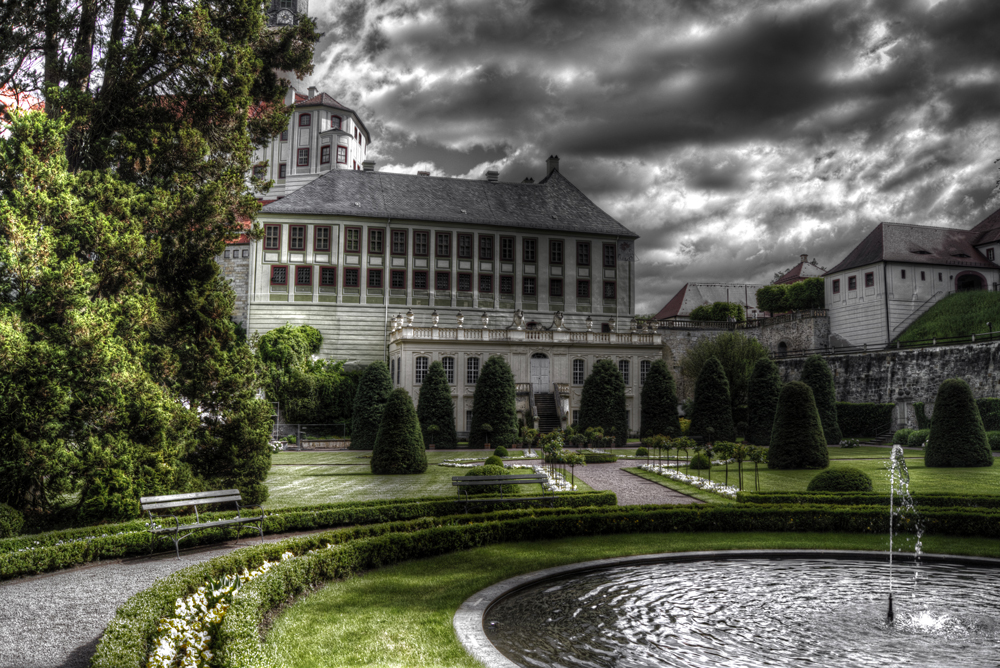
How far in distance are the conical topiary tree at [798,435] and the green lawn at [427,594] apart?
38.2 ft

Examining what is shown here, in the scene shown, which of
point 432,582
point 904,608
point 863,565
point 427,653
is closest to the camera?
point 427,653

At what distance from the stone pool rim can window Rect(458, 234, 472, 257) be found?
133 feet

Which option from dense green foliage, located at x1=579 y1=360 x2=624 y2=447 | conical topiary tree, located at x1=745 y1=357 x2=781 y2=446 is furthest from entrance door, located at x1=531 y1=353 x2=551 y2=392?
conical topiary tree, located at x1=745 y1=357 x2=781 y2=446

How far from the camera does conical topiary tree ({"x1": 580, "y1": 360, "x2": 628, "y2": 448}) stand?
3622 centimetres

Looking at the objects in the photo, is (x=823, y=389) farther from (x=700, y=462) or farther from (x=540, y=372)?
(x=700, y=462)

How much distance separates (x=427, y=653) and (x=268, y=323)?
43095 mm

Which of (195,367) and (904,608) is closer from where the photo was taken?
(904,608)

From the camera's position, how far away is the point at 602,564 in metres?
10.2

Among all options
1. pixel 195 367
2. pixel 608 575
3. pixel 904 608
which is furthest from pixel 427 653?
pixel 195 367

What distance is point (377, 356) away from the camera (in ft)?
156

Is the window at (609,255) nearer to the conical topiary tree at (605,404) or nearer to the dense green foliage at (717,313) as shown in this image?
the conical topiary tree at (605,404)

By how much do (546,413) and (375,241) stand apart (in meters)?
17.8

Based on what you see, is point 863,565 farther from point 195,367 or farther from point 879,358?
point 879,358

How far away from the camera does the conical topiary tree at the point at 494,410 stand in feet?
→ 112
